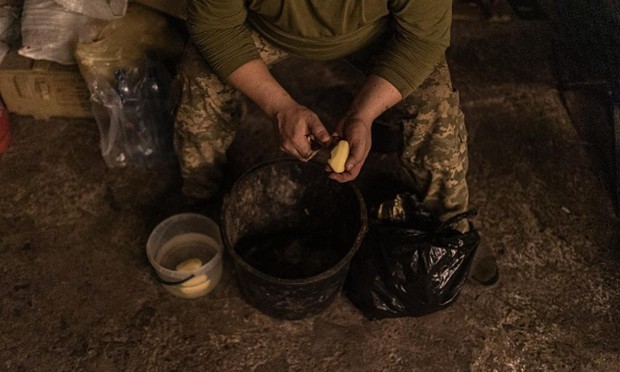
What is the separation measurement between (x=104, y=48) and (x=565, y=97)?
196cm

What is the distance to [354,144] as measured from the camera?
1495mm

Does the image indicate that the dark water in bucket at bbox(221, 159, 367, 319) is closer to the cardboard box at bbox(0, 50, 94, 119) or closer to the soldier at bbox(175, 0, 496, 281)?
the soldier at bbox(175, 0, 496, 281)

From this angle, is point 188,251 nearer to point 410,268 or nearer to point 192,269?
point 192,269

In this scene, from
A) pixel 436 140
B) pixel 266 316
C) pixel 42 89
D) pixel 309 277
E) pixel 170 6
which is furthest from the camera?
pixel 42 89

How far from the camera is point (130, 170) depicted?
7.11 feet

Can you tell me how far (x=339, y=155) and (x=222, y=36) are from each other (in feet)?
1.59

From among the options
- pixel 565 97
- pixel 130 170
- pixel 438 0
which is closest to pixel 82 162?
pixel 130 170

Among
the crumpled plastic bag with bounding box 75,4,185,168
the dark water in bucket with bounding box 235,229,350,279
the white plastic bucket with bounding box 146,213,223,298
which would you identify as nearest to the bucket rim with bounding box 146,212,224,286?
the white plastic bucket with bounding box 146,213,223,298

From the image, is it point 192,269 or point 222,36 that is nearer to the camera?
point 222,36

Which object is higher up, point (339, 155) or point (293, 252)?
point (339, 155)

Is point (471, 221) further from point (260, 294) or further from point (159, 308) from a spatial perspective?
point (159, 308)

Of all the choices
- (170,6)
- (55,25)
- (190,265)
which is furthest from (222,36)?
(55,25)

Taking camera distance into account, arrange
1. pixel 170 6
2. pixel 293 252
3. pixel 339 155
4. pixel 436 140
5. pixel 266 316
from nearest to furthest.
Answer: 1. pixel 339 155
2. pixel 436 140
3. pixel 266 316
4. pixel 293 252
5. pixel 170 6

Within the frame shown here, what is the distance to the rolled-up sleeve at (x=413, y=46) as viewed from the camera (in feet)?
4.96
